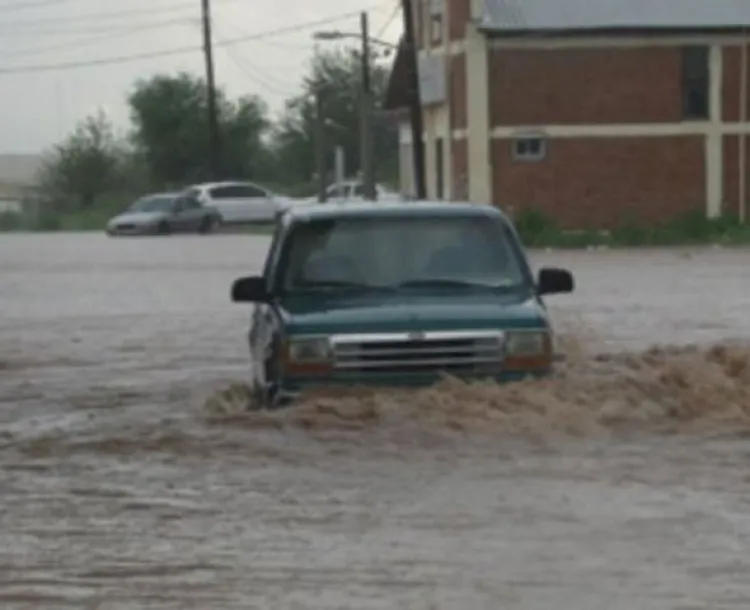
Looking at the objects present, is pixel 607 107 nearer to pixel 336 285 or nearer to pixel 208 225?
pixel 208 225

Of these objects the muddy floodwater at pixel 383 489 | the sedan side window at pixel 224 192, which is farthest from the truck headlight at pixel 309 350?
the sedan side window at pixel 224 192

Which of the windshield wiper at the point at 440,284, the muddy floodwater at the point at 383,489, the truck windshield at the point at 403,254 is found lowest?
the muddy floodwater at the point at 383,489

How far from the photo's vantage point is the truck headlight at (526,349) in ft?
49.9

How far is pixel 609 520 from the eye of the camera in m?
12.1

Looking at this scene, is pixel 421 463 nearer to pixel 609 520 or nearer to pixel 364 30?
pixel 609 520

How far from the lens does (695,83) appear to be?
56125 mm

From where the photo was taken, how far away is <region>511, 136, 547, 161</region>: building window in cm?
5594

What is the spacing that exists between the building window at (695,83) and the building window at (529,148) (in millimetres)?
3608

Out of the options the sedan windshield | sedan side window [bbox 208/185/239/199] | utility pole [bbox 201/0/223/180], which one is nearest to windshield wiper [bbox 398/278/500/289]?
the sedan windshield

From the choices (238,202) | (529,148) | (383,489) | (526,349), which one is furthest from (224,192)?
(383,489)

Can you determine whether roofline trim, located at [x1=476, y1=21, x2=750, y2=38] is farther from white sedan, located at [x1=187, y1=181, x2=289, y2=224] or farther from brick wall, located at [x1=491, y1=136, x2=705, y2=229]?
white sedan, located at [x1=187, y1=181, x2=289, y2=224]

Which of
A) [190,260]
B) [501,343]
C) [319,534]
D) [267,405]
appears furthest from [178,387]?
[190,260]

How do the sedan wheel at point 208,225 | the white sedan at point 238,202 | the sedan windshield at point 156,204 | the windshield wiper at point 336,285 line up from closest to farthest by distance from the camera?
the windshield wiper at point 336,285 → the sedan windshield at point 156,204 → the sedan wheel at point 208,225 → the white sedan at point 238,202

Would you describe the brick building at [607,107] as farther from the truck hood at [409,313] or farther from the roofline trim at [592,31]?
the truck hood at [409,313]
